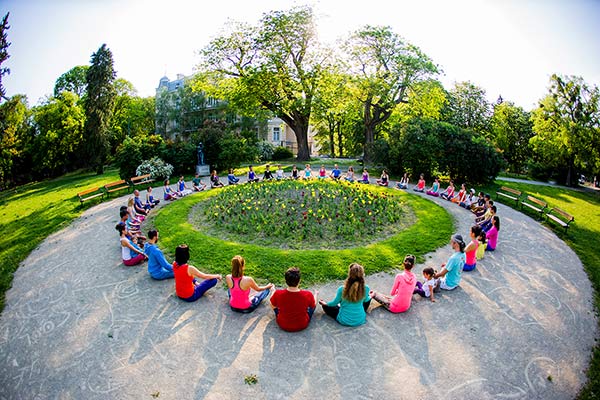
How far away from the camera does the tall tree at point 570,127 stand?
2370 centimetres

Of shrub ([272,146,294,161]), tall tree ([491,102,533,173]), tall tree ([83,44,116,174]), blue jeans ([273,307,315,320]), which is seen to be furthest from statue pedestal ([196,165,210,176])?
tall tree ([491,102,533,173])

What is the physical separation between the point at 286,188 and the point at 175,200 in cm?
612

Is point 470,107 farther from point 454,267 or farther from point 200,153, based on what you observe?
point 454,267

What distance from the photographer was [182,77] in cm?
6244

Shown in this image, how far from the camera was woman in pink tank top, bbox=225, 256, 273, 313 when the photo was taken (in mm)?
6684

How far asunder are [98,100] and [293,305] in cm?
3332

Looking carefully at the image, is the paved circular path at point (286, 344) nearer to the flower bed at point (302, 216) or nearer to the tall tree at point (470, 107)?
the flower bed at point (302, 216)

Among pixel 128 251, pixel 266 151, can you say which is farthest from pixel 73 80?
pixel 128 251

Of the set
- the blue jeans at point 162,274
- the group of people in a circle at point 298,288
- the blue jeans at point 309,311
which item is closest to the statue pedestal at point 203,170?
the group of people in a circle at point 298,288

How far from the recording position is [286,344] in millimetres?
6152

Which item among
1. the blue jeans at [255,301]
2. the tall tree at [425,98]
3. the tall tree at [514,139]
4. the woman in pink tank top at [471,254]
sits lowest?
the blue jeans at [255,301]

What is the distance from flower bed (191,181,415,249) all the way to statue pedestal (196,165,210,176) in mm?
9141

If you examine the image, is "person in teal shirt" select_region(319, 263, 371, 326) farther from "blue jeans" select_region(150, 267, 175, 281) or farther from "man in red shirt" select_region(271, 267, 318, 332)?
"blue jeans" select_region(150, 267, 175, 281)

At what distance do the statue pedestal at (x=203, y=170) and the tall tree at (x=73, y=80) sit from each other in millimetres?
37340
